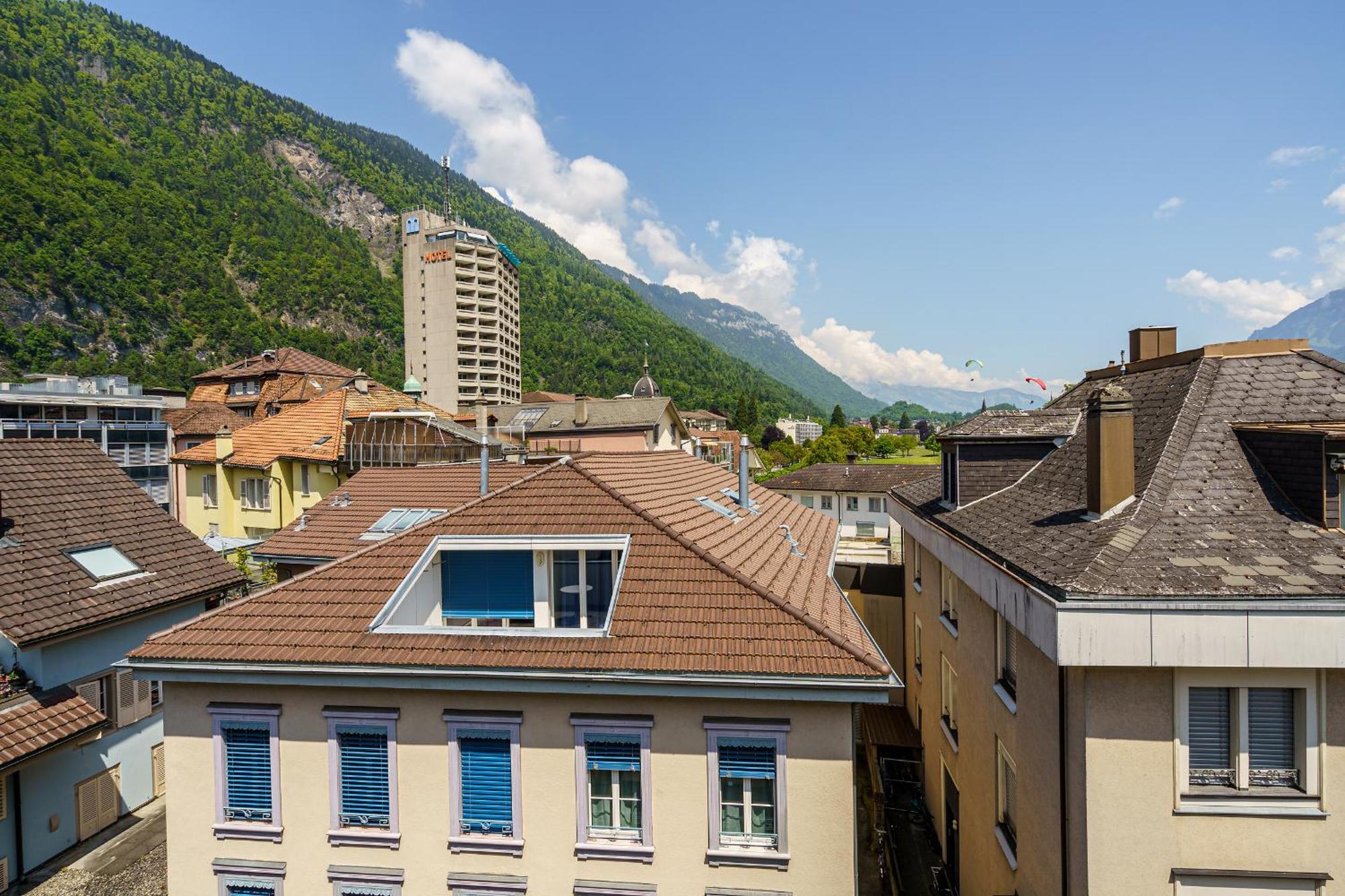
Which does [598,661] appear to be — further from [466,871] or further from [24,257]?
[24,257]

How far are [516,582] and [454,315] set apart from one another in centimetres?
10016

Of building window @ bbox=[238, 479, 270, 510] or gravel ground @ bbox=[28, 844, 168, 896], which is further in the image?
building window @ bbox=[238, 479, 270, 510]

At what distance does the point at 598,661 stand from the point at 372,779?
3767 millimetres

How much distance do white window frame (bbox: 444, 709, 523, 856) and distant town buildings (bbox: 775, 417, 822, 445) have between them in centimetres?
14743

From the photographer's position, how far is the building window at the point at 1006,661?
832 centimetres

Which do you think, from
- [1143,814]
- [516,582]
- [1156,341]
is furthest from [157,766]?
[1156,341]

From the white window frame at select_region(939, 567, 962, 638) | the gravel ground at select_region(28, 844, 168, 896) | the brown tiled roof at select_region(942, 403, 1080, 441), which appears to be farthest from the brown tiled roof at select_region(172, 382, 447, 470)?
the brown tiled roof at select_region(942, 403, 1080, 441)

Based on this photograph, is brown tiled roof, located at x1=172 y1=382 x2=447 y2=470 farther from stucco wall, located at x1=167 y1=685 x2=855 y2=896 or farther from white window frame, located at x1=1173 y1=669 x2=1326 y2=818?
white window frame, located at x1=1173 y1=669 x2=1326 y2=818

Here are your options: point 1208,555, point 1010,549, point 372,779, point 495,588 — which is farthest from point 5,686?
point 1208,555

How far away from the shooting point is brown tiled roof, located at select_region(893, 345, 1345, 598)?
20.2ft

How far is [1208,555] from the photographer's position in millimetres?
6461

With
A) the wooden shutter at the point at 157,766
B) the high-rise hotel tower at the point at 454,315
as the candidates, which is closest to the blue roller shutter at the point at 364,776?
the wooden shutter at the point at 157,766

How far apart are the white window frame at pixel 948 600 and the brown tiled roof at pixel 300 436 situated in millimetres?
24561

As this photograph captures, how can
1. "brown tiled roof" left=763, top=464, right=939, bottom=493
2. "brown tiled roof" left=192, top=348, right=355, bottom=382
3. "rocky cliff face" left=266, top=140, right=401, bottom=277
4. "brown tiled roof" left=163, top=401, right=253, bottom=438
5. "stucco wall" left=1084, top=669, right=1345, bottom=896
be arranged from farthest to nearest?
"rocky cliff face" left=266, top=140, right=401, bottom=277 < "brown tiled roof" left=192, top=348, right=355, bottom=382 < "brown tiled roof" left=763, top=464, right=939, bottom=493 < "brown tiled roof" left=163, top=401, right=253, bottom=438 < "stucco wall" left=1084, top=669, right=1345, bottom=896
